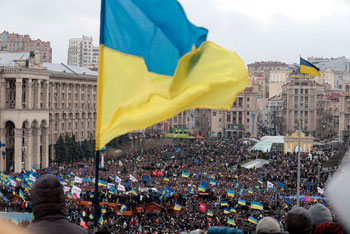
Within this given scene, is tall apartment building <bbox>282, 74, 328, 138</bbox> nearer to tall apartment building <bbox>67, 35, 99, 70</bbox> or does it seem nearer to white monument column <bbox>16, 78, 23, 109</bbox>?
white monument column <bbox>16, 78, 23, 109</bbox>

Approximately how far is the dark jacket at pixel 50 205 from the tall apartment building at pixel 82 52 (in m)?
180

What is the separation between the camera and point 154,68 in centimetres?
733

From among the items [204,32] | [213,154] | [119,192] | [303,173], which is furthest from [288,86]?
[204,32]

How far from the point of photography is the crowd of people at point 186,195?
82.8ft

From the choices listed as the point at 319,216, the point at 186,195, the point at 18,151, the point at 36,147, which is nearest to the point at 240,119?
the point at 36,147

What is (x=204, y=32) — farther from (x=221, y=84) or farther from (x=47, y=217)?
(x=47, y=217)

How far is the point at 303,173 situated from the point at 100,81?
38893 mm

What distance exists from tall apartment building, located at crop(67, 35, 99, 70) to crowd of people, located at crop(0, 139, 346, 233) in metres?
133

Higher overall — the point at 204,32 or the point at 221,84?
the point at 204,32

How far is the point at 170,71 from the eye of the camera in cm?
733

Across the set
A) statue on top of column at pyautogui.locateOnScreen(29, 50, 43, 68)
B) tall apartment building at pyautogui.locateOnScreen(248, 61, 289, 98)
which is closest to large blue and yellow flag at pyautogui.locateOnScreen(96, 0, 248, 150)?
statue on top of column at pyautogui.locateOnScreen(29, 50, 43, 68)

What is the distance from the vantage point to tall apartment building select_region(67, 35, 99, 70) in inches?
7175

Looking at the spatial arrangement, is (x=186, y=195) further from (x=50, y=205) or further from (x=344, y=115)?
(x=344, y=115)

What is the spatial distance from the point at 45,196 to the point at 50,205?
7 cm
